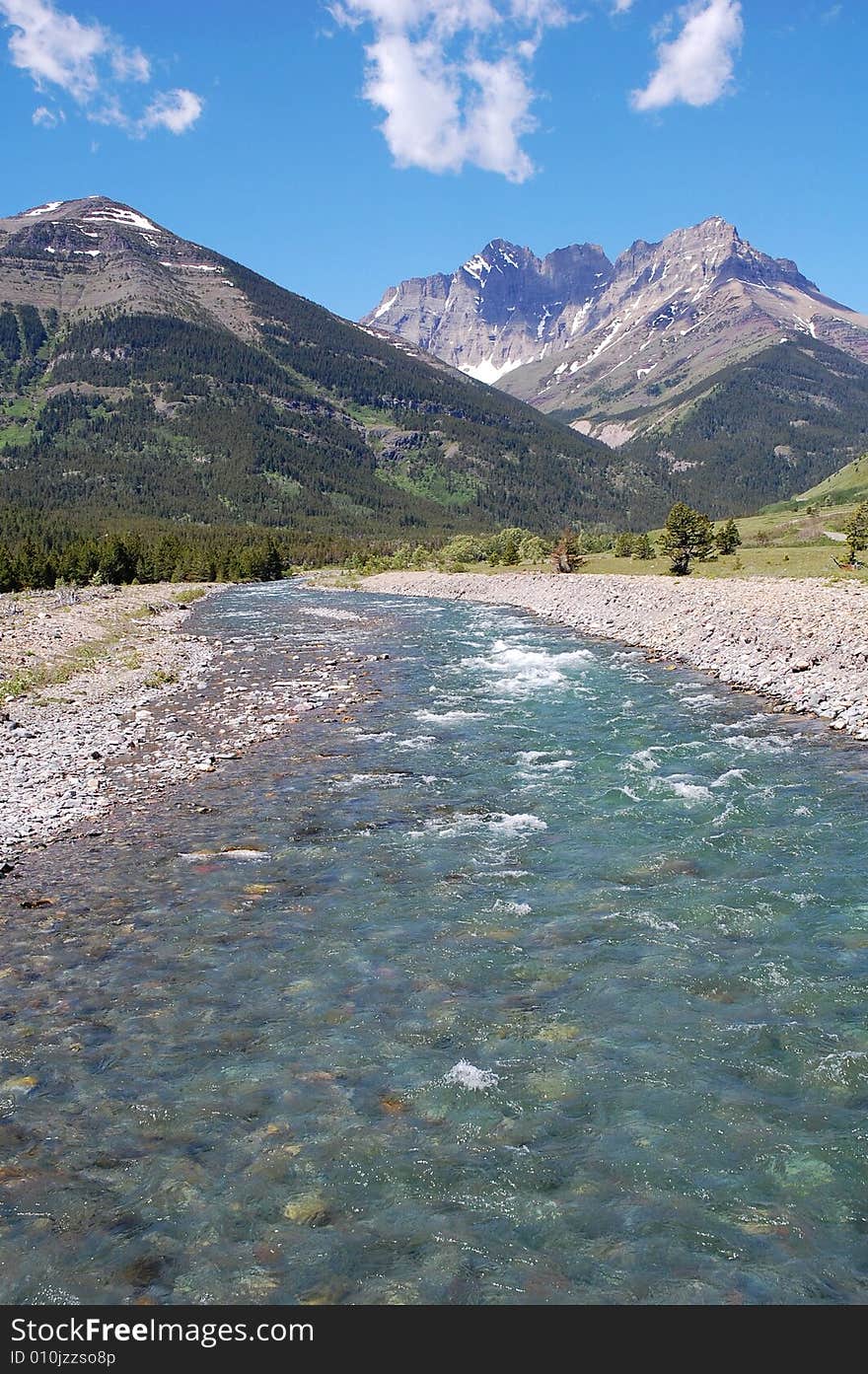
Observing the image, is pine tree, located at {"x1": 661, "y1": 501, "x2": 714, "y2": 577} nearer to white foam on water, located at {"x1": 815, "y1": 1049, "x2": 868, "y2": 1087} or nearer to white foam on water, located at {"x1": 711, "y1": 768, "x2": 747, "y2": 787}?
white foam on water, located at {"x1": 711, "y1": 768, "x2": 747, "y2": 787}

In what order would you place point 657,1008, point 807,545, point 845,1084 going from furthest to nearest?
point 807,545 < point 657,1008 < point 845,1084

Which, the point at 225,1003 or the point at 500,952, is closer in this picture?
the point at 225,1003

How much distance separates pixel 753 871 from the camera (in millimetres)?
14859

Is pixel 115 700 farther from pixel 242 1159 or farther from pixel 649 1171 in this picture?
pixel 649 1171

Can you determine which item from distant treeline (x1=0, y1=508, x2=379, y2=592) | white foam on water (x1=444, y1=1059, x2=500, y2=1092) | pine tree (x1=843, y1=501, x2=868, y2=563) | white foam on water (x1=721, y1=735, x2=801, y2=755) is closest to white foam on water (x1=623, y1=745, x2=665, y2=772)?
white foam on water (x1=721, y1=735, x2=801, y2=755)

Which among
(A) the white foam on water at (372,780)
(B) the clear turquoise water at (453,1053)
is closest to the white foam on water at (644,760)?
(B) the clear turquoise water at (453,1053)

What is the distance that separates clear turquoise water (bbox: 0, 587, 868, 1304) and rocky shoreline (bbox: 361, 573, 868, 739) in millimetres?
9712

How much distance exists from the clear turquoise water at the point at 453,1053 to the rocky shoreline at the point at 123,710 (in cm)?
298

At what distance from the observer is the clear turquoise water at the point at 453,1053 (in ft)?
23.7

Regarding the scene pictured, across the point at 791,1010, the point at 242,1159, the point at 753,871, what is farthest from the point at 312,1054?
the point at 753,871

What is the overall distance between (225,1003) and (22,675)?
30115 millimetres

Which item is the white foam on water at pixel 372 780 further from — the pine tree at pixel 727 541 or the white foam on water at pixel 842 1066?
the pine tree at pixel 727 541

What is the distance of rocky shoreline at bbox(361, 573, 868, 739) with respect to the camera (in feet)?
94.5

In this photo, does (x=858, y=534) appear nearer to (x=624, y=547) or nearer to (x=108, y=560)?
(x=624, y=547)
